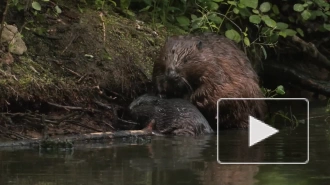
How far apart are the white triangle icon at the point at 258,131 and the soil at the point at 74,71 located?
1102 mm

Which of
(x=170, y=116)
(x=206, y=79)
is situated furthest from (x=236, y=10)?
(x=170, y=116)

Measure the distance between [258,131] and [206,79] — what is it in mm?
787

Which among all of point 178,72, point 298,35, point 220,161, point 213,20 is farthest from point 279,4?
point 220,161

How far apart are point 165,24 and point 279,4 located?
1.91 metres

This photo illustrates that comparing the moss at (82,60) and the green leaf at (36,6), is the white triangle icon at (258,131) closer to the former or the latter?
the moss at (82,60)

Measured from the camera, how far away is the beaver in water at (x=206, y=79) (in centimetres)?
881

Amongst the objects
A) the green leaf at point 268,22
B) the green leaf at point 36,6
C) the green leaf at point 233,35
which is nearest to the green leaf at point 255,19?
the green leaf at point 268,22

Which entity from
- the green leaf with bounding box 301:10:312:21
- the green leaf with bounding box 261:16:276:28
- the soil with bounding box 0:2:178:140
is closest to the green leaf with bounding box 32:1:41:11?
the soil with bounding box 0:2:178:140

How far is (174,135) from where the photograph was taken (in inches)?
325

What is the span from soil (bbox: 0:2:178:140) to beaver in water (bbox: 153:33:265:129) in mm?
410

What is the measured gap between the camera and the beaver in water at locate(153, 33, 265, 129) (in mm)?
8812

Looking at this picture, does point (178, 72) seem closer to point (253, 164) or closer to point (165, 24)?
point (165, 24)
